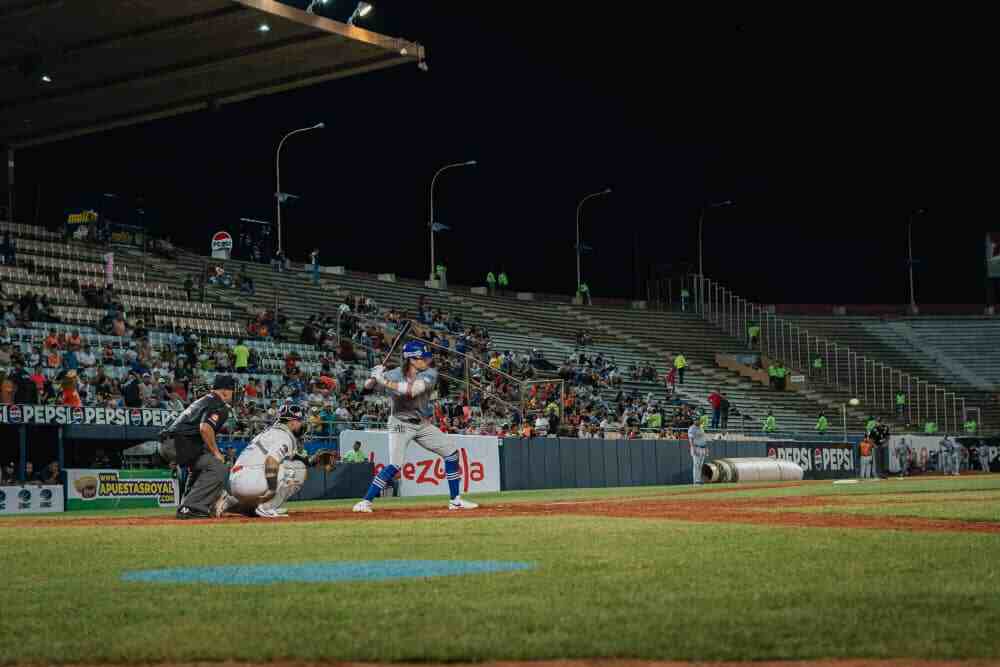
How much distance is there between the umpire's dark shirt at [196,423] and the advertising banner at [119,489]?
8.69m

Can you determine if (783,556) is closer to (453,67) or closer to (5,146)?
(5,146)

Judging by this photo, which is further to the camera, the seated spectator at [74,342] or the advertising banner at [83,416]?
the seated spectator at [74,342]

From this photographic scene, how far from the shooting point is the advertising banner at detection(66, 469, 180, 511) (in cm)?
2350

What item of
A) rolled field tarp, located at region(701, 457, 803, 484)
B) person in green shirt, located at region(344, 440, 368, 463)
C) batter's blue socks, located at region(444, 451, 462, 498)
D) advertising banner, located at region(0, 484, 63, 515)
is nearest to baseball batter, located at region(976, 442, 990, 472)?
rolled field tarp, located at region(701, 457, 803, 484)

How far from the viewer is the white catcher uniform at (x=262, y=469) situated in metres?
15.0

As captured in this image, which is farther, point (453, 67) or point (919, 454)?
point (453, 67)

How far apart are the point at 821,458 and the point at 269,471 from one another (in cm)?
3283

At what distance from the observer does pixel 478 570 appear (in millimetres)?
8258

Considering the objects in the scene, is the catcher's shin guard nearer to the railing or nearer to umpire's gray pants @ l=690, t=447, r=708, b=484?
umpire's gray pants @ l=690, t=447, r=708, b=484

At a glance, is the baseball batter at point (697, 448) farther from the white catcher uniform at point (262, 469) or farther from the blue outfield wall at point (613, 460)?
the white catcher uniform at point (262, 469)

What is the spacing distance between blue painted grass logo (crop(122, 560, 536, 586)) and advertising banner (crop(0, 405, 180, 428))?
15.8m

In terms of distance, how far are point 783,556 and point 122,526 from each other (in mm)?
8523

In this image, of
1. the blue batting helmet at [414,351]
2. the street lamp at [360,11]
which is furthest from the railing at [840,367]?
the blue batting helmet at [414,351]

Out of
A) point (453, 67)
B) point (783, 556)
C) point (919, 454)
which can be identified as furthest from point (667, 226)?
point (783, 556)
